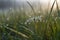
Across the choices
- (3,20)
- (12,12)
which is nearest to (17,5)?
(12,12)

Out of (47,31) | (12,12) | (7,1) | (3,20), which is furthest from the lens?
(7,1)

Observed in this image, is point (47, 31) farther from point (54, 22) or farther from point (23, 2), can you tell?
point (23, 2)

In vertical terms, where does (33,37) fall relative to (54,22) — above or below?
below

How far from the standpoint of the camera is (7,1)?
3102mm

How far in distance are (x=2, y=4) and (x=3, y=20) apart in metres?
0.77

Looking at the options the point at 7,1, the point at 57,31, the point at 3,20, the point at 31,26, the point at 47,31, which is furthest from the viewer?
the point at 7,1

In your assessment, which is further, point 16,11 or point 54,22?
point 16,11

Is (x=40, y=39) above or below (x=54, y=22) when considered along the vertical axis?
below

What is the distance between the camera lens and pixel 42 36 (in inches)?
63.3

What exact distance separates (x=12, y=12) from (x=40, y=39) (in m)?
1.13

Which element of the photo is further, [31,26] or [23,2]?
[23,2]

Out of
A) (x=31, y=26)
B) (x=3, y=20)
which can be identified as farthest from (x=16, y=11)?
(x=31, y=26)

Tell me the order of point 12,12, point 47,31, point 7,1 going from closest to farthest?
point 47,31, point 12,12, point 7,1

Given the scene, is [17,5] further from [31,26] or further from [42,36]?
[42,36]
